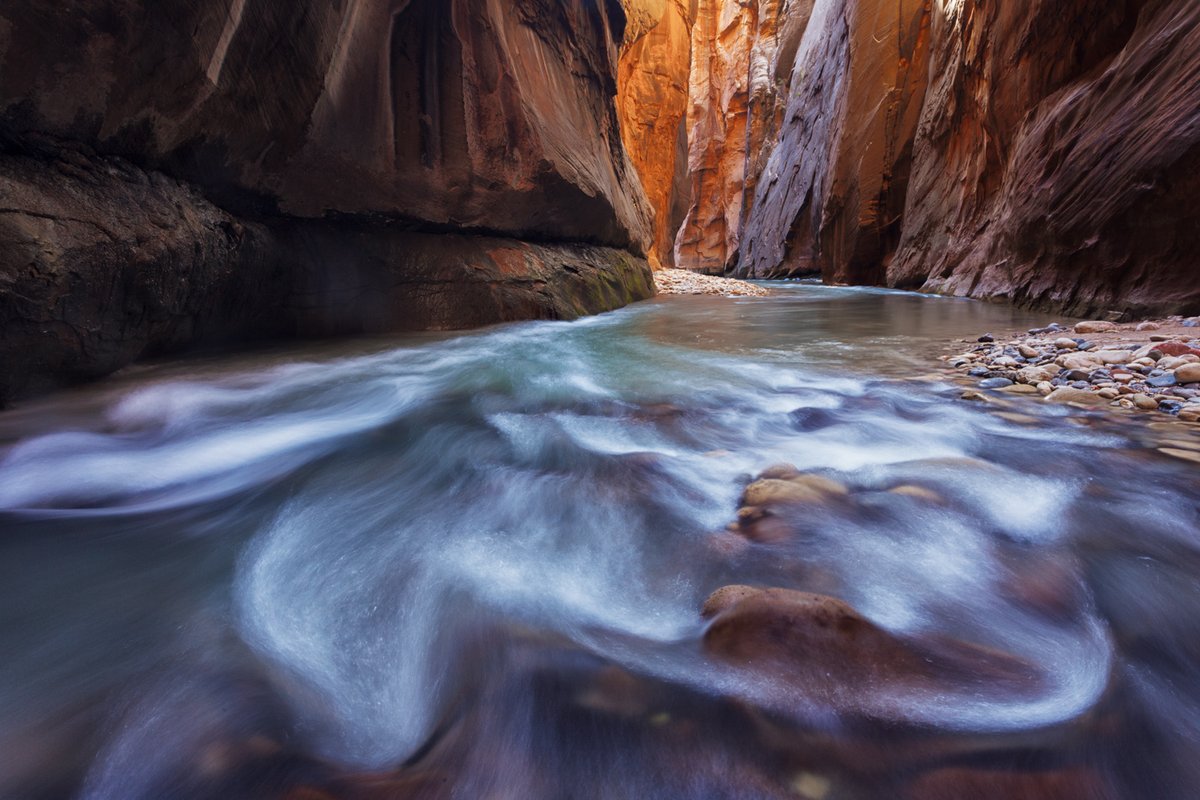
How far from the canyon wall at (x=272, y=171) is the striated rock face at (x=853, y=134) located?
429 inches

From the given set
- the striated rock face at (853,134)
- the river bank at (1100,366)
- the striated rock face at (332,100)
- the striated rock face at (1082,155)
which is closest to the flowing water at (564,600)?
the river bank at (1100,366)

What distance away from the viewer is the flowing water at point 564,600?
811 millimetres

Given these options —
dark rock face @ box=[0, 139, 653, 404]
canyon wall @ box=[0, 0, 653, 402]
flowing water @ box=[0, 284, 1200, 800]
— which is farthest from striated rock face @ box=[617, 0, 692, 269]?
flowing water @ box=[0, 284, 1200, 800]

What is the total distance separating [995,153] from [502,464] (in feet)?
34.5

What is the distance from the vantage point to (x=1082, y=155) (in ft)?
17.4

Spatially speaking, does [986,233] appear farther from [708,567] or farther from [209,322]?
[209,322]

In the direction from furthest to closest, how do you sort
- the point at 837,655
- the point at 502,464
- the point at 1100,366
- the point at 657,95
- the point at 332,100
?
the point at 657,95
the point at 332,100
the point at 1100,366
the point at 502,464
the point at 837,655

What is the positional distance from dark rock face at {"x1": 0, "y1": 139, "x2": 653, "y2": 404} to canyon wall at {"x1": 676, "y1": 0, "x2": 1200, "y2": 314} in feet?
18.1

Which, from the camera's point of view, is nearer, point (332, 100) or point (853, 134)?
point (332, 100)

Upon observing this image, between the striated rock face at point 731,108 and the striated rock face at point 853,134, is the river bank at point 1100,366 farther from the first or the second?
the striated rock face at point 731,108

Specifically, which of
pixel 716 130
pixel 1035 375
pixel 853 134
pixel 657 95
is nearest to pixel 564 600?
pixel 1035 375

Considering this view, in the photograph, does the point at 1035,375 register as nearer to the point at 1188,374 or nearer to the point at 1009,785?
the point at 1188,374

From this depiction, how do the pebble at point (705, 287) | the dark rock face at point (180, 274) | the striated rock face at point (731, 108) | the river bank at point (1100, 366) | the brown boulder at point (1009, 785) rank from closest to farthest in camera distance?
the brown boulder at point (1009, 785), the dark rock face at point (180, 274), the river bank at point (1100, 366), the pebble at point (705, 287), the striated rock face at point (731, 108)

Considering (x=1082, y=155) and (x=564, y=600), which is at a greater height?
(x=1082, y=155)
